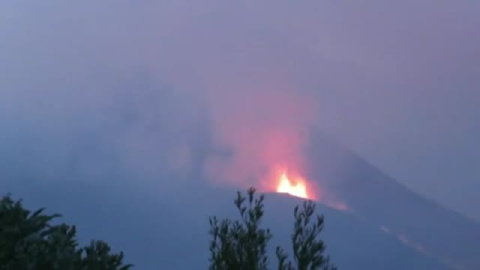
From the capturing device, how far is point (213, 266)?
46.7 feet

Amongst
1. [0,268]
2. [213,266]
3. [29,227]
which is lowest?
[0,268]

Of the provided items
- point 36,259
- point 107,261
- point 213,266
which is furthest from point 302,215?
point 36,259

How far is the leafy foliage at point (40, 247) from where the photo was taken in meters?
10.2

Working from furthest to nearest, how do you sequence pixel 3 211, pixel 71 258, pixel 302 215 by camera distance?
pixel 302 215 < pixel 3 211 < pixel 71 258

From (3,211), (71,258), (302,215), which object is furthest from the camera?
(302,215)

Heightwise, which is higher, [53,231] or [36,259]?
[53,231]

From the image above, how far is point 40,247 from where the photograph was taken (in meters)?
10.4

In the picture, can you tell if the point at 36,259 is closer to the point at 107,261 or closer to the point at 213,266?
the point at 107,261

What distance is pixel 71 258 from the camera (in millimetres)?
10180

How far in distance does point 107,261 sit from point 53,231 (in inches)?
33.4

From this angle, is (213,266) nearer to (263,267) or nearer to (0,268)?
(263,267)

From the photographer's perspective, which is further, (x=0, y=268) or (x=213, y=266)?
(x=213, y=266)

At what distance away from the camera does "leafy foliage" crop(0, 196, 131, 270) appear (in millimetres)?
10195

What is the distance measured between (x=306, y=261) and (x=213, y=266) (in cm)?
142
